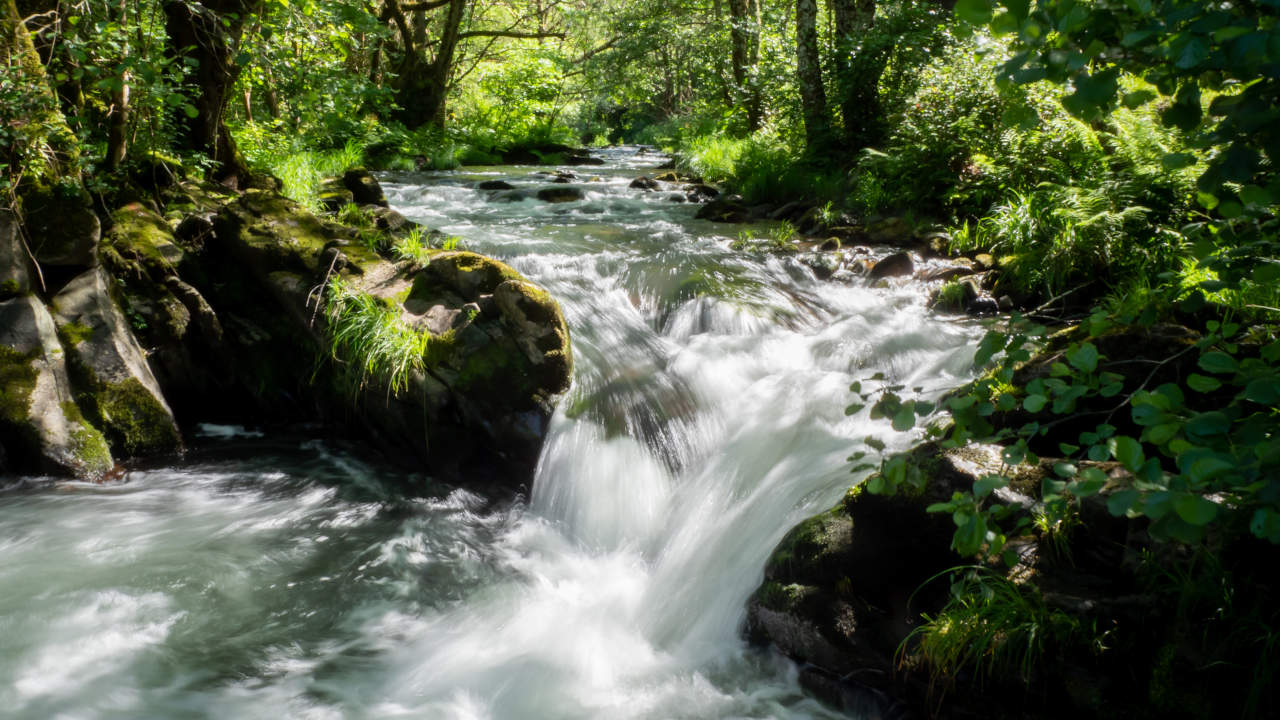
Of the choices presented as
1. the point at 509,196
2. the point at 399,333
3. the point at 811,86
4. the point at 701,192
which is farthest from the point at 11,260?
the point at 811,86

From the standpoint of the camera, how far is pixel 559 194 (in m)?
13.3

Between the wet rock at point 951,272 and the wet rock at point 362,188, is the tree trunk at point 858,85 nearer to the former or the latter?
the wet rock at point 951,272

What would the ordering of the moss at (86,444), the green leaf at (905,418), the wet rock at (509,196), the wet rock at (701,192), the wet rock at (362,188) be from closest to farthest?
the green leaf at (905,418)
the moss at (86,444)
the wet rock at (362,188)
the wet rock at (509,196)
the wet rock at (701,192)

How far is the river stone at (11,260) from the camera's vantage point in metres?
5.11

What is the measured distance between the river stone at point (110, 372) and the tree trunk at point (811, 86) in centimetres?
1034

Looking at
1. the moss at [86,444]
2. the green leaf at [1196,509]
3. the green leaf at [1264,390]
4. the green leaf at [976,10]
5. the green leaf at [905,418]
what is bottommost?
the moss at [86,444]

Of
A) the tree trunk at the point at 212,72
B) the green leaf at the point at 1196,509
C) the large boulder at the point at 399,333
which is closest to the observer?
the green leaf at the point at 1196,509

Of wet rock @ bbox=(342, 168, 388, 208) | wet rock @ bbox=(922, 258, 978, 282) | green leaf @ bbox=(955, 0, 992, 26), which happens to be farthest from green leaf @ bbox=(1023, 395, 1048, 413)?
wet rock @ bbox=(342, 168, 388, 208)

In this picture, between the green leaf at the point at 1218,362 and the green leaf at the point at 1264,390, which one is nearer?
the green leaf at the point at 1264,390

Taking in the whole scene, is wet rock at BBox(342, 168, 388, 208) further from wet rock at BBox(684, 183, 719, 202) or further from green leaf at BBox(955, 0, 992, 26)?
green leaf at BBox(955, 0, 992, 26)

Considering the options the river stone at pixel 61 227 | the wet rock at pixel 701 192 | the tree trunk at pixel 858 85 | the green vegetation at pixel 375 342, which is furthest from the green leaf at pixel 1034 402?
the wet rock at pixel 701 192

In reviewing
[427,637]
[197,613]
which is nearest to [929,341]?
[427,637]

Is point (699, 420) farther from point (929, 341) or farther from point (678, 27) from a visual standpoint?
point (678, 27)

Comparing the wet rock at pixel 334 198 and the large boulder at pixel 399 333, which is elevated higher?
the wet rock at pixel 334 198
